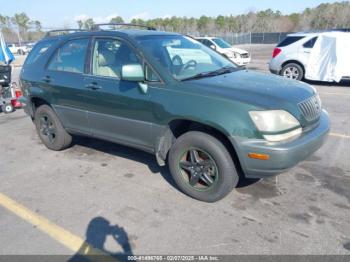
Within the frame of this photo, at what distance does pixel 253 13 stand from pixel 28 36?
62534 millimetres

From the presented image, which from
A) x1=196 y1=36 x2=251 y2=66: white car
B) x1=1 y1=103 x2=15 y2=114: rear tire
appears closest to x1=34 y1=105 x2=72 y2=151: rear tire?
x1=1 y1=103 x2=15 y2=114: rear tire

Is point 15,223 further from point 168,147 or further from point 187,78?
point 187,78

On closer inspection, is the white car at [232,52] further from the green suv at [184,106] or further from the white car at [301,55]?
the green suv at [184,106]

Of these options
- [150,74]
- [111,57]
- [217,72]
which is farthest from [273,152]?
[111,57]

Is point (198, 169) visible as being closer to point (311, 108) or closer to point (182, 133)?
point (182, 133)

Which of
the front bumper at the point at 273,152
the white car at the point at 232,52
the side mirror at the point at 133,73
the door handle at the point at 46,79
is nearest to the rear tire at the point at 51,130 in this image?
the door handle at the point at 46,79

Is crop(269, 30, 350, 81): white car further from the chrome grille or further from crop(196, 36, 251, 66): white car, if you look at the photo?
the chrome grille

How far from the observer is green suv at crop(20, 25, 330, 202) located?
10.1ft

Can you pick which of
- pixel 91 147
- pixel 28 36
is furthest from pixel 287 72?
pixel 28 36

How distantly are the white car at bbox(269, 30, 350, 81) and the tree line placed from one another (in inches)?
1935

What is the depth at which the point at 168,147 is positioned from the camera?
12.4 feet

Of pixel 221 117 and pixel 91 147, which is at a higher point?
pixel 221 117

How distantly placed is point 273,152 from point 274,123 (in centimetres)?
28

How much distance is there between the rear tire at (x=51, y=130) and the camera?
503cm
